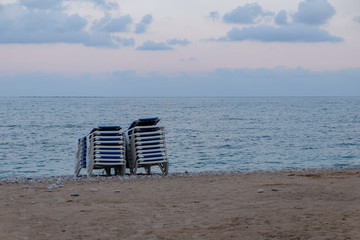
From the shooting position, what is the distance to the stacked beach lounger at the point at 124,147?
15836mm

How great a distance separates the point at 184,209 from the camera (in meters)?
9.97

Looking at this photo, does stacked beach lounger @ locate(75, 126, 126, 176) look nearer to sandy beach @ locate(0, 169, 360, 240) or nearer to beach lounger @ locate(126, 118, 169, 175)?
beach lounger @ locate(126, 118, 169, 175)

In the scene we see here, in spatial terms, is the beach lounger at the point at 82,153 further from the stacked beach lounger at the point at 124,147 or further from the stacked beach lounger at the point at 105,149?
the stacked beach lounger at the point at 105,149

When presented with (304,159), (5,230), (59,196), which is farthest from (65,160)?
(5,230)

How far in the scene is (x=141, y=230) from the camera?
27.3 ft

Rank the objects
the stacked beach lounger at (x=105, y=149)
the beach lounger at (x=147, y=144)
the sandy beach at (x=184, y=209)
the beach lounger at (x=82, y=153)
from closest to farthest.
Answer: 1. the sandy beach at (x=184, y=209)
2. the stacked beach lounger at (x=105, y=149)
3. the beach lounger at (x=147, y=144)
4. the beach lounger at (x=82, y=153)

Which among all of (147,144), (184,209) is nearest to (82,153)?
(147,144)

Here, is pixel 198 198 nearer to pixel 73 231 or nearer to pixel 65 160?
pixel 73 231

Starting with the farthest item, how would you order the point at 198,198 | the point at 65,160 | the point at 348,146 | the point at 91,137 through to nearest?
1. the point at 348,146
2. the point at 65,160
3. the point at 91,137
4. the point at 198,198

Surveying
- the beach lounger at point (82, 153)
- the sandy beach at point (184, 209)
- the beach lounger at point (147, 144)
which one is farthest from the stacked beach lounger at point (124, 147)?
the sandy beach at point (184, 209)

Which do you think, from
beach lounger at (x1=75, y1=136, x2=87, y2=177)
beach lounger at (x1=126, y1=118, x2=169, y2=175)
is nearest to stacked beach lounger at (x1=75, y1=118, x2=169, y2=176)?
beach lounger at (x1=126, y1=118, x2=169, y2=175)

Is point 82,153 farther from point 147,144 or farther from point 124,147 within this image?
point 147,144

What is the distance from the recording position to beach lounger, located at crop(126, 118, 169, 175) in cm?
1605

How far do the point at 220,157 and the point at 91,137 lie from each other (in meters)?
11.7
